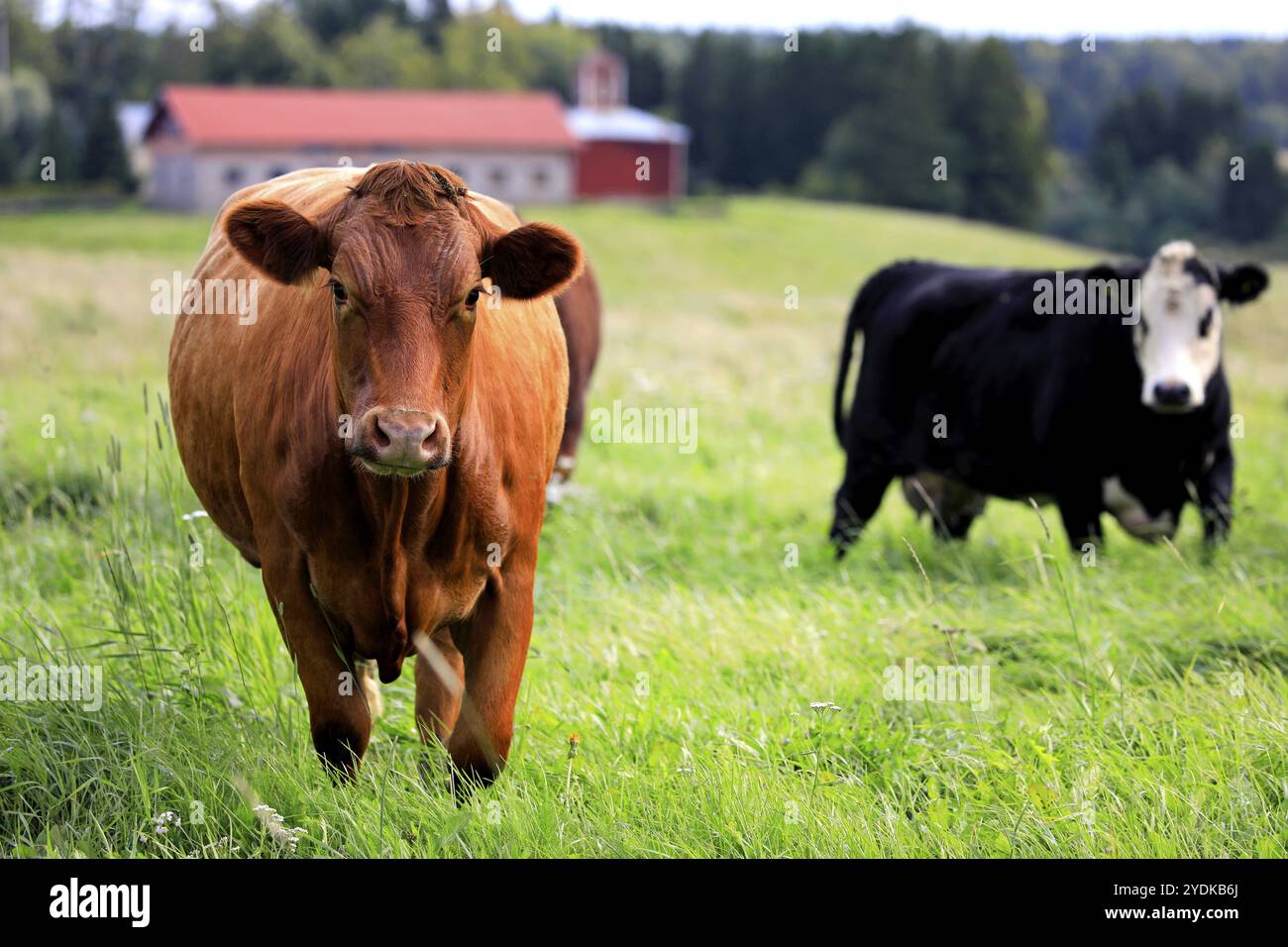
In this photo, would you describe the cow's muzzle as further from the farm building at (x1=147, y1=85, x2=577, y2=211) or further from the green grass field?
the farm building at (x1=147, y1=85, x2=577, y2=211)

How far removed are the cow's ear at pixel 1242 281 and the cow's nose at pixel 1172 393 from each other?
37.1 inches

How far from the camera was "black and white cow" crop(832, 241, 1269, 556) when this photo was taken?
22.6 ft

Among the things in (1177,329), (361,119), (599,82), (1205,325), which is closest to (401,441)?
(1177,329)

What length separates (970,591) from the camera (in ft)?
19.8

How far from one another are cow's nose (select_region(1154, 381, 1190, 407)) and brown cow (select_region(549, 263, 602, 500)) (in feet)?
9.90

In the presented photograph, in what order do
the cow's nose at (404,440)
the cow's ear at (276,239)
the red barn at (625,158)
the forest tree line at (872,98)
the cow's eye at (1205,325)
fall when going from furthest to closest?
the forest tree line at (872,98)
the red barn at (625,158)
the cow's eye at (1205,325)
the cow's ear at (276,239)
the cow's nose at (404,440)

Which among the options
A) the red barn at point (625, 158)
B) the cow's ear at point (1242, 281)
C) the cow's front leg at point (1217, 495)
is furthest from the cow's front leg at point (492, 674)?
the red barn at point (625, 158)

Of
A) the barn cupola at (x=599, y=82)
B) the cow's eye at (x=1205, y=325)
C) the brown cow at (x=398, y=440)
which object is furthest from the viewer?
the barn cupola at (x=599, y=82)

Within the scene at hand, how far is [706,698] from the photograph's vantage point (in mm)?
4465

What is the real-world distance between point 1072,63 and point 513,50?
37532 millimetres

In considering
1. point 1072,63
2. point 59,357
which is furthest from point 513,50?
point 59,357

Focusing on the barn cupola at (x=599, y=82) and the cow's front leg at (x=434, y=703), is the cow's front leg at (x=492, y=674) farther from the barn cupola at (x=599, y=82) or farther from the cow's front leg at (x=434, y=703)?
the barn cupola at (x=599, y=82)

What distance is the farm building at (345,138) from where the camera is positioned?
170 feet
